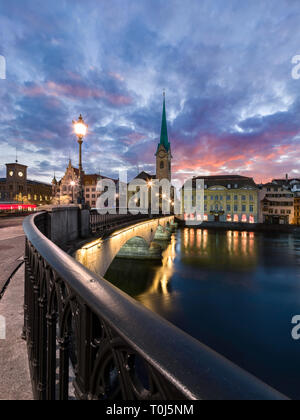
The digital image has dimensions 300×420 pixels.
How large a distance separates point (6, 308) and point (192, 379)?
12.7 ft

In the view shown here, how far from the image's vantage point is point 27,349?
261 cm

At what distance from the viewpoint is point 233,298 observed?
21.1 meters

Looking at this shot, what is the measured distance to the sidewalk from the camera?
2088 mm

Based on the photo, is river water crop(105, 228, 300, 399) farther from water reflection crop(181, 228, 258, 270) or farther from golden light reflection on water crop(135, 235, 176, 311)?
water reflection crop(181, 228, 258, 270)

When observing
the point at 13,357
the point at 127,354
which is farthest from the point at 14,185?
the point at 127,354

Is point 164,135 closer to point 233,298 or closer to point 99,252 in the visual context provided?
point 233,298

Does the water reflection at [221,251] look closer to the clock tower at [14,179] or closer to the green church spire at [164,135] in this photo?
the green church spire at [164,135]

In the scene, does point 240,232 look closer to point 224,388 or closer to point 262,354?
point 262,354

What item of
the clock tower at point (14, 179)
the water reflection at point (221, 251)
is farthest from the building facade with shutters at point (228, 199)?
the clock tower at point (14, 179)

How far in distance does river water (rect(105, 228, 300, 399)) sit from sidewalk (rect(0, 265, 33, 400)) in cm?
1332

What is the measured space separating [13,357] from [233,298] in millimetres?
21966
